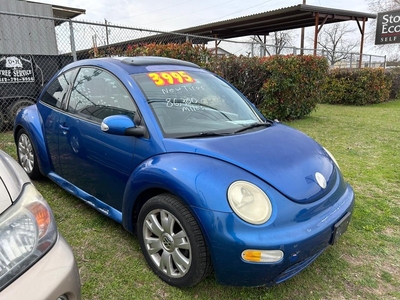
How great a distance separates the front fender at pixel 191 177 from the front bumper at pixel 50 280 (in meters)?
0.72

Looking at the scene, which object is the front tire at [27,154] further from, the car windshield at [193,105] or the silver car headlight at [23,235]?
the silver car headlight at [23,235]

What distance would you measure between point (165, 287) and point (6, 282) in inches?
47.5

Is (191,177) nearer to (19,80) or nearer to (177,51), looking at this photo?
(177,51)

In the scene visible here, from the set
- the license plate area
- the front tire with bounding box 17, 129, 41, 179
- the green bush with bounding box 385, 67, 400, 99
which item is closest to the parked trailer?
the front tire with bounding box 17, 129, 41, 179

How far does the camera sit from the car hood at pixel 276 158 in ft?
6.48

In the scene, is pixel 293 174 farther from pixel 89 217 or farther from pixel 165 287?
pixel 89 217

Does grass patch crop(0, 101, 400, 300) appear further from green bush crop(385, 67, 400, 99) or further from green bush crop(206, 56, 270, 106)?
green bush crop(385, 67, 400, 99)

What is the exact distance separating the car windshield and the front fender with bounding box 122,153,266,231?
0.28m

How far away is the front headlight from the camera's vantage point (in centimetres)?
178

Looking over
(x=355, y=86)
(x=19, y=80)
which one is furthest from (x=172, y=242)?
(x=355, y=86)

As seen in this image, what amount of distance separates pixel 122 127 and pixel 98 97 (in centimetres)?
75

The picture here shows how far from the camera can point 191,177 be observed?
6.23 feet

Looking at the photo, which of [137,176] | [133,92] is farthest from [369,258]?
[133,92]

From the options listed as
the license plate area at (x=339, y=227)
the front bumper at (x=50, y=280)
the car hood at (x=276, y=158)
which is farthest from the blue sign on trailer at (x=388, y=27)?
the front bumper at (x=50, y=280)
